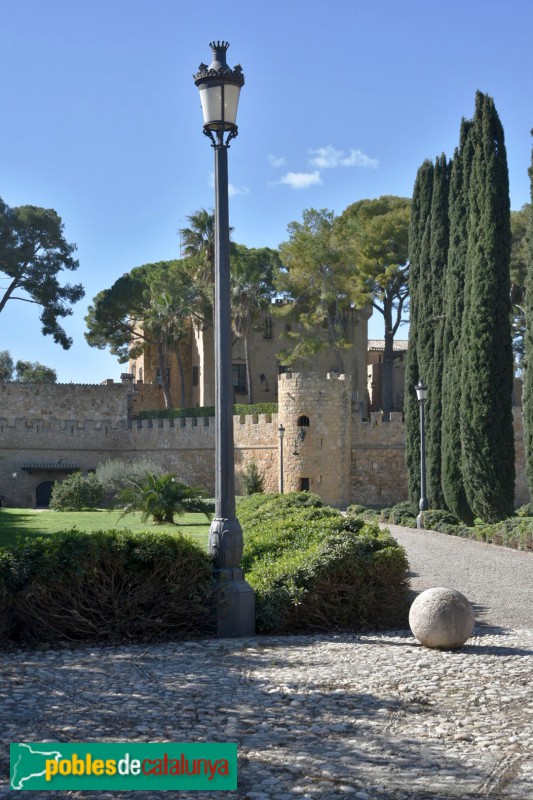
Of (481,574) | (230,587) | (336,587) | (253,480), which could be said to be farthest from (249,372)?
(230,587)

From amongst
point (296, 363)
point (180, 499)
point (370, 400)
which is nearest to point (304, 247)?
point (296, 363)

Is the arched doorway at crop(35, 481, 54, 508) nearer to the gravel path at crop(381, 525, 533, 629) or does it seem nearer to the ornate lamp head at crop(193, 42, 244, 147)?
the gravel path at crop(381, 525, 533, 629)

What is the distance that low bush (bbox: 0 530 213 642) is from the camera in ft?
26.8

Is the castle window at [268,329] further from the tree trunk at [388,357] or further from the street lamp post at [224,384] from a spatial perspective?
the street lamp post at [224,384]

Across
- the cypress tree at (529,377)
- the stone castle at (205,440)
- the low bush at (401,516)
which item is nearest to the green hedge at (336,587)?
the cypress tree at (529,377)

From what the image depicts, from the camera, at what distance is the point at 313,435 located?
35.6 metres

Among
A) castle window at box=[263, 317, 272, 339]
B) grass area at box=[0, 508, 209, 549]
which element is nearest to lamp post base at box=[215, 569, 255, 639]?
grass area at box=[0, 508, 209, 549]

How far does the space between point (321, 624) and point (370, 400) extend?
44488 mm

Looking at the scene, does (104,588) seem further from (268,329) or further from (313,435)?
(268,329)

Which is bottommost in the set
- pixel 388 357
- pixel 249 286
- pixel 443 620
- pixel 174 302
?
pixel 443 620

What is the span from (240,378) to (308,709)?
44.9m

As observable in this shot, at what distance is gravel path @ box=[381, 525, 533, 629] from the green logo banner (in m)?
5.42

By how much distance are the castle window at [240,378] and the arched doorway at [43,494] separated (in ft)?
40.2

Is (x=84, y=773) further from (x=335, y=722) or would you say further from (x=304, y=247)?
(x=304, y=247)
